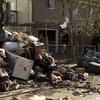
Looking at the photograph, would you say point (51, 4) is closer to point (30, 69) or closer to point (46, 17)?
point (46, 17)

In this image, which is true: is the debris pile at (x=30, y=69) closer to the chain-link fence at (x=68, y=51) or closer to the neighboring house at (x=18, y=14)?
the chain-link fence at (x=68, y=51)

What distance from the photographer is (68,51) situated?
23906 millimetres

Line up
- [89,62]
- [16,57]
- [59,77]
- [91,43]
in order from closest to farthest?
[16,57] → [59,77] → [89,62] → [91,43]

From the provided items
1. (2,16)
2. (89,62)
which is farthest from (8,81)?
(2,16)

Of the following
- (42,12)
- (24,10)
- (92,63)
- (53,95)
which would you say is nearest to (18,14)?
(24,10)

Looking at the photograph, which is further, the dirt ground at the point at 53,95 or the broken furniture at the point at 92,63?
the broken furniture at the point at 92,63

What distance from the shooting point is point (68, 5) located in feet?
61.8

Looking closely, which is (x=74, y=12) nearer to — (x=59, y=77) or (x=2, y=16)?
(x=59, y=77)

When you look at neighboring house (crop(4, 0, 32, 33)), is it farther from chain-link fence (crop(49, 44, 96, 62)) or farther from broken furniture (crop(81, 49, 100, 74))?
broken furniture (crop(81, 49, 100, 74))

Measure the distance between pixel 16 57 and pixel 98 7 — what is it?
26.4 ft

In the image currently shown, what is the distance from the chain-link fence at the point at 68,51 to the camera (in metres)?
20.0

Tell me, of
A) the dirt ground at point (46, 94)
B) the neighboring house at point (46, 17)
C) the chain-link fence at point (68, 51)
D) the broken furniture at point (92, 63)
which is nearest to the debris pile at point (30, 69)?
the dirt ground at point (46, 94)

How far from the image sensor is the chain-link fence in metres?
20.0

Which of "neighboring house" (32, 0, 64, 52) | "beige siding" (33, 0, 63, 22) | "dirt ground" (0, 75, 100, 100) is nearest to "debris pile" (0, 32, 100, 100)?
"dirt ground" (0, 75, 100, 100)
